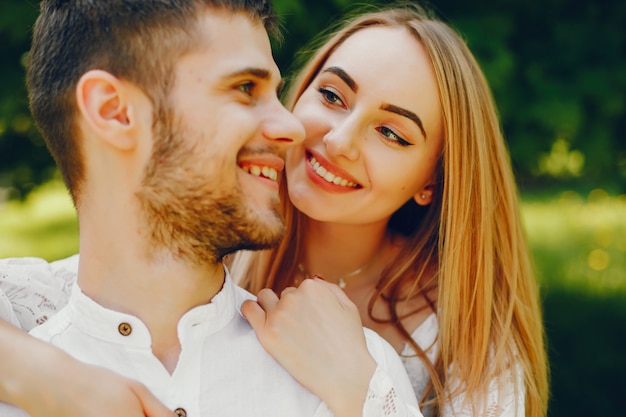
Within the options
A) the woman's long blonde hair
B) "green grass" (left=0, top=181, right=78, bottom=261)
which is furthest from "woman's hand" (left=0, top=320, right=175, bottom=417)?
"green grass" (left=0, top=181, right=78, bottom=261)

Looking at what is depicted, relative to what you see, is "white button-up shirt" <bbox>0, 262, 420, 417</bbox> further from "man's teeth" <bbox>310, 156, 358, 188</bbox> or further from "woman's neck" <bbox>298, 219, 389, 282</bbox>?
"woman's neck" <bbox>298, 219, 389, 282</bbox>

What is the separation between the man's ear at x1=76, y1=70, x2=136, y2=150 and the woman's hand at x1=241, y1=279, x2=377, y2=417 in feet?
2.04

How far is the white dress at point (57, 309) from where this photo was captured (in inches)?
94.7

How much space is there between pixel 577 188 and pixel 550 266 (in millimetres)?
2861

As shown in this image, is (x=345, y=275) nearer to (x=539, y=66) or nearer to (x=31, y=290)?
(x=31, y=290)

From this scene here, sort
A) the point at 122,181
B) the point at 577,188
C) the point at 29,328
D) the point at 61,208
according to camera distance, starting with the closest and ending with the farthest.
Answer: the point at 122,181 < the point at 29,328 < the point at 577,188 < the point at 61,208

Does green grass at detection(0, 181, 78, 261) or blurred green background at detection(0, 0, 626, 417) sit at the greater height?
blurred green background at detection(0, 0, 626, 417)

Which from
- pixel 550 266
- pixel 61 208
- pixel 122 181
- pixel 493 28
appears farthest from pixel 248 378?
pixel 61 208

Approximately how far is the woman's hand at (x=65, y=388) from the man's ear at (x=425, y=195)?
1.54 m

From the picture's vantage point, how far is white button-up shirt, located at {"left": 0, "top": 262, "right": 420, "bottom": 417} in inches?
80.1

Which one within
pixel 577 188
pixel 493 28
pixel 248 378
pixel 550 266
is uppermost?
pixel 493 28

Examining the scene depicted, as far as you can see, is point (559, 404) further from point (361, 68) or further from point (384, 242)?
point (361, 68)

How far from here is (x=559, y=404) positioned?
5336mm

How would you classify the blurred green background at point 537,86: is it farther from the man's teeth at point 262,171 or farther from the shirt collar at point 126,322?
the shirt collar at point 126,322
